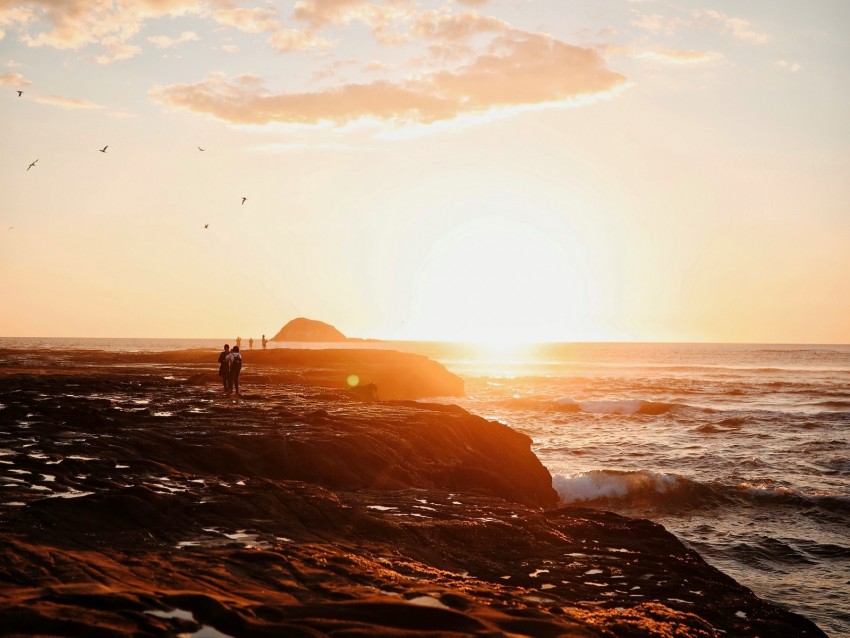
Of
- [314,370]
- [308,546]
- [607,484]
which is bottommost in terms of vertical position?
[607,484]

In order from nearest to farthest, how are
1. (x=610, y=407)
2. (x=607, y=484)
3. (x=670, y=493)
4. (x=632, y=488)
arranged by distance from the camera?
1. (x=670, y=493)
2. (x=632, y=488)
3. (x=607, y=484)
4. (x=610, y=407)

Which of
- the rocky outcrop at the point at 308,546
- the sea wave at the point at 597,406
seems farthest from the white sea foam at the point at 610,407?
the rocky outcrop at the point at 308,546

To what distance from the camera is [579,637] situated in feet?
23.3

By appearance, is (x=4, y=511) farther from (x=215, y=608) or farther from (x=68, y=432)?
(x=68, y=432)

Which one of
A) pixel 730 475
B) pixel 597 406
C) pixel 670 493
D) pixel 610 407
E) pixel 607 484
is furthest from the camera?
pixel 597 406

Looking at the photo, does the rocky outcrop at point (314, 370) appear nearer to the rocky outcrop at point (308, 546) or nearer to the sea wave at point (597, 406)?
the sea wave at point (597, 406)

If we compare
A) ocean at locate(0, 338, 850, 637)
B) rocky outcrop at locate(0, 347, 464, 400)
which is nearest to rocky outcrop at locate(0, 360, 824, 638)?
ocean at locate(0, 338, 850, 637)

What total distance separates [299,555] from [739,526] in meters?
14.8

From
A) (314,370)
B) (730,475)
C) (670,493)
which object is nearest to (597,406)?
(314,370)

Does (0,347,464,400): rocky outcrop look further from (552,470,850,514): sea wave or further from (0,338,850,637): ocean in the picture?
(552,470,850,514): sea wave

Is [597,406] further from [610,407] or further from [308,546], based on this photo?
[308,546]

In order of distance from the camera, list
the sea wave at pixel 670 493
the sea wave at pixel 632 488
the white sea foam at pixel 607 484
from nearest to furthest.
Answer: the sea wave at pixel 670 493, the sea wave at pixel 632 488, the white sea foam at pixel 607 484

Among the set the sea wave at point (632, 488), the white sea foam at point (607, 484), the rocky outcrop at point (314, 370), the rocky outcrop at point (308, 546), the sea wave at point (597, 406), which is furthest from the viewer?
the sea wave at point (597, 406)

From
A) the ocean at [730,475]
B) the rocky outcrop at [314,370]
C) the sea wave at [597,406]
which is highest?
the rocky outcrop at [314,370]
